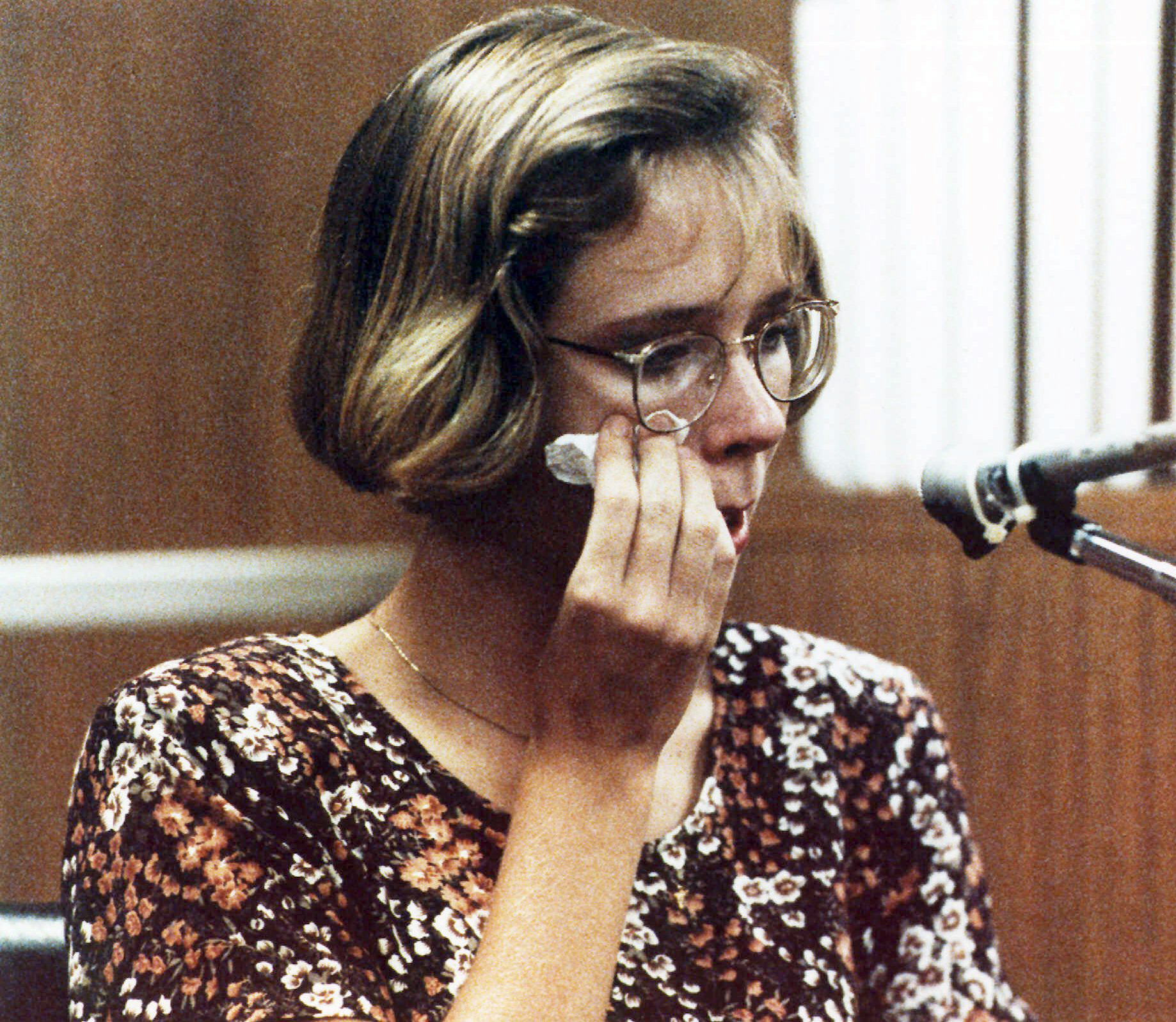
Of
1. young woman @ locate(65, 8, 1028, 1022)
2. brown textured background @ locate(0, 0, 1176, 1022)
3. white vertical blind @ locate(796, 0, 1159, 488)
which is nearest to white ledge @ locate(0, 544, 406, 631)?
brown textured background @ locate(0, 0, 1176, 1022)

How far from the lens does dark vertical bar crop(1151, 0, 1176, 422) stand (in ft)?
4.55

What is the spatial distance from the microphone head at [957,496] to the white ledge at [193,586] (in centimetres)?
69

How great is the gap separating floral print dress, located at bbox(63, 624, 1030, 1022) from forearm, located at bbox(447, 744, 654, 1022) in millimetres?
78

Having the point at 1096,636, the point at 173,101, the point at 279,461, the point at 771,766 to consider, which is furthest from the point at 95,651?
the point at 1096,636

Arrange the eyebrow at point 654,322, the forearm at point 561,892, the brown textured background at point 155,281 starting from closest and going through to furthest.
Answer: the forearm at point 561,892
the eyebrow at point 654,322
the brown textured background at point 155,281

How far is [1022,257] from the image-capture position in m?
1.38

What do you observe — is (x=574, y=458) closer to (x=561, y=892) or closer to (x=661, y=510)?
(x=661, y=510)

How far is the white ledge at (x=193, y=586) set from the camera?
1.18m

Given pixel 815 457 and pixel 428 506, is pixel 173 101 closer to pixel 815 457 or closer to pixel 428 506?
pixel 428 506

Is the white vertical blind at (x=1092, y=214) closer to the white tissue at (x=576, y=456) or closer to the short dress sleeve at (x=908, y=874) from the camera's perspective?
the short dress sleeve at (x=908, y=874)

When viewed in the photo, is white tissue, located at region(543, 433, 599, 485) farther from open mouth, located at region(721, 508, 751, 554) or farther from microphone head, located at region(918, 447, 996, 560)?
microphone head, located at region(918, 447, 996, 560)

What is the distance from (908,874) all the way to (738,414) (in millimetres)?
394

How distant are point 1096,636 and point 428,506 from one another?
33.1 inches

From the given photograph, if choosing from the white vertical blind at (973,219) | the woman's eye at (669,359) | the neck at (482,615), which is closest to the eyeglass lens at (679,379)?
the woman's eye at (669,359)
